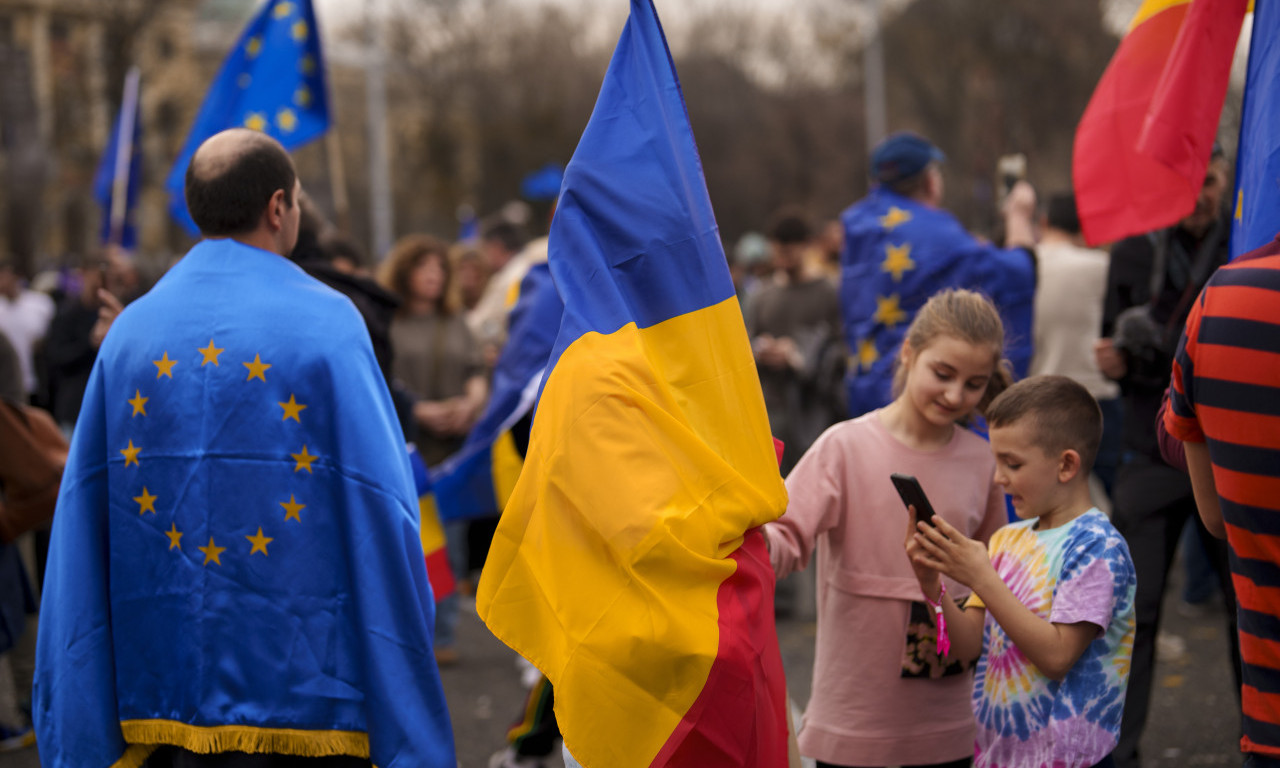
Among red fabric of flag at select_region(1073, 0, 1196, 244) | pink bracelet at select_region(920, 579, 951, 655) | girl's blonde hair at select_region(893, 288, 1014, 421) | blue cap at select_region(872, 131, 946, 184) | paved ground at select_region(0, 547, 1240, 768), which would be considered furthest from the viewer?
blue cap at select_region(872, 131, 946, 184)

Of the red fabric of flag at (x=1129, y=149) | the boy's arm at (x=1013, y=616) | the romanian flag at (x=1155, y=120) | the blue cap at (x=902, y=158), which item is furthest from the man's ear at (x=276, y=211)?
the blue cap at (x=902, y=158)

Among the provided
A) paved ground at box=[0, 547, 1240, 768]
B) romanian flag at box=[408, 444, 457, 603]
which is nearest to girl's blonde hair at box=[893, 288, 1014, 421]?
romanian flag at box=[408, 444, 457, 603]

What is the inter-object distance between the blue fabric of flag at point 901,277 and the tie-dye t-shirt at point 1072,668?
221cm

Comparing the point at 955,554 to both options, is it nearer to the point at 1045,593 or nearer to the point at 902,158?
the point at 1045,593

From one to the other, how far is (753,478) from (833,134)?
4608 cm

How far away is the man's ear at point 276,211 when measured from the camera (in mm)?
3088

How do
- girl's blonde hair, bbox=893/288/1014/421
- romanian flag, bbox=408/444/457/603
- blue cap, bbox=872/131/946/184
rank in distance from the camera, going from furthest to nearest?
1. blue cap, bbox=872/131/946/184
2. romanian flag, bbox=408/444/457/603
3. girl's blonde hair, bbox=893/288/1014/421

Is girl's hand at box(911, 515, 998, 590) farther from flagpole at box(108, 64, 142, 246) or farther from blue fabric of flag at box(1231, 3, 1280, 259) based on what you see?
flagpole at box(108, 64, 142, 246)

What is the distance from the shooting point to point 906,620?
3.17 metres

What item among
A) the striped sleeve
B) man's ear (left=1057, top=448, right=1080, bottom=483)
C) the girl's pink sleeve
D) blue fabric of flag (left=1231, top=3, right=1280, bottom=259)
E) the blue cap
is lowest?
the girl's pink sleeve

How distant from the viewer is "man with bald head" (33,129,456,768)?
2.89 metres

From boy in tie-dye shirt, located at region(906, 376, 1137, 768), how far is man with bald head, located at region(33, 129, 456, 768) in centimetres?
124

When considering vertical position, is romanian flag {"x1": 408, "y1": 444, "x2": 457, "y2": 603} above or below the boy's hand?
below

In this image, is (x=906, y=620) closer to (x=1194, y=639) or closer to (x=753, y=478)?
(x=753, y=478)
